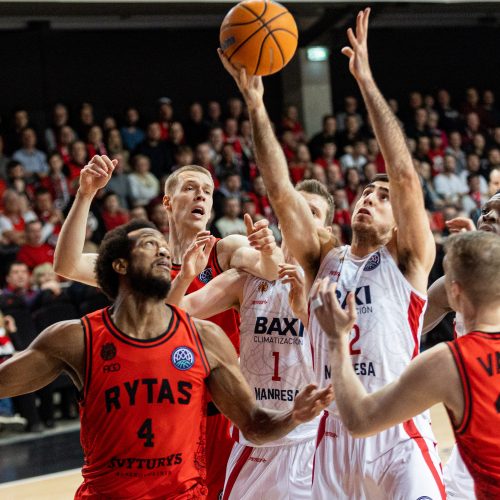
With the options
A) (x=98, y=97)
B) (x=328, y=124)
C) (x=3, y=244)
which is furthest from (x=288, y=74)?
(x=3, y=244)

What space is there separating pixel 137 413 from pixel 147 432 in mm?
85

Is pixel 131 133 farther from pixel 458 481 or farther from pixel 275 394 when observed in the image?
Result: pixel 458 481

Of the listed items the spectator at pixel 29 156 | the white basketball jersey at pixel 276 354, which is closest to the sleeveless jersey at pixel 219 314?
the white basketball jersey at pixel 276 354

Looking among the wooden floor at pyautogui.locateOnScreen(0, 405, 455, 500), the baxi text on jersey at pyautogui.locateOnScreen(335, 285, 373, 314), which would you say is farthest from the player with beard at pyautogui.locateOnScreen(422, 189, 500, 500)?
the wooden floor at pyautogui.locateOnScreen(0, 405, 455, 500)

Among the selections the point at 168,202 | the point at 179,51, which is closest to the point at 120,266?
the point at 168,202

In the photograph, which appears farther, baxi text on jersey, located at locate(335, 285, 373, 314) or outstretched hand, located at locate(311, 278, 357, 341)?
baxi text on jersey, located at locate(335, 285, 373, 314)

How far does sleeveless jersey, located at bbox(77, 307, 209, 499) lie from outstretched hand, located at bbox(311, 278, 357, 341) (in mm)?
603

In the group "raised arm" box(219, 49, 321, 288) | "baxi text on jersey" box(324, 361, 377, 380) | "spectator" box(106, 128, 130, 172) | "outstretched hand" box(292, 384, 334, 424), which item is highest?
"spectator" box(106, 128, 130, 172)

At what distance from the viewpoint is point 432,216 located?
44.2 ft

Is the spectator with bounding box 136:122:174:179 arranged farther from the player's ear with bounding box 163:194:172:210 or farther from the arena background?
the player's ear with bounding box 163:194:172:210

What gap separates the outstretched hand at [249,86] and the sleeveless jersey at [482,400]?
5.52 ft

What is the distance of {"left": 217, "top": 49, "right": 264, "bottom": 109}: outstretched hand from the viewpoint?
438 cm

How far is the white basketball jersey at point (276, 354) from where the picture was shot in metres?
5.03

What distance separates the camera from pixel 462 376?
320 centimetres
